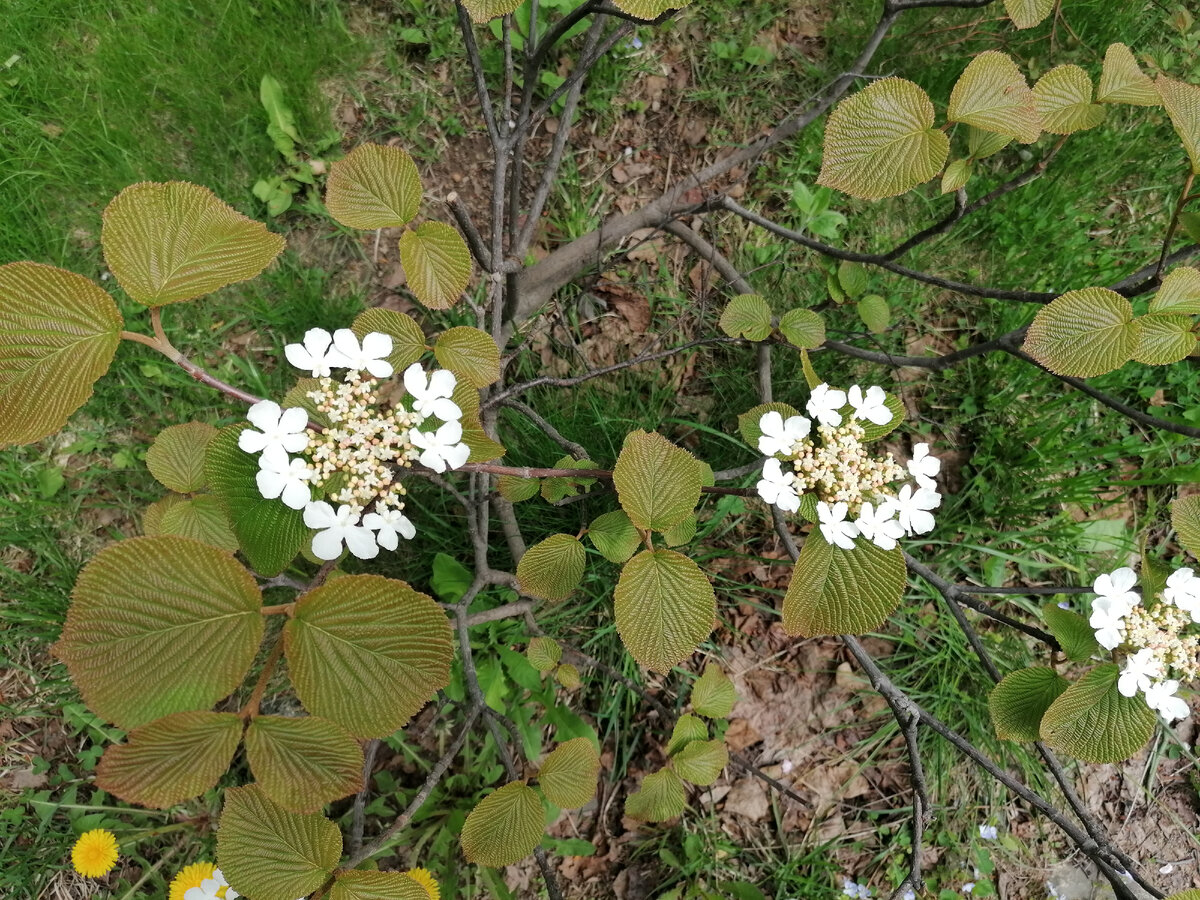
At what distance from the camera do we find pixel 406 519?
949 millimetres

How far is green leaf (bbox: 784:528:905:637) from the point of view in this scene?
42.1 inches

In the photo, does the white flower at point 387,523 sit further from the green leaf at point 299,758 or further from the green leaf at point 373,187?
the green leaf at point 373,187

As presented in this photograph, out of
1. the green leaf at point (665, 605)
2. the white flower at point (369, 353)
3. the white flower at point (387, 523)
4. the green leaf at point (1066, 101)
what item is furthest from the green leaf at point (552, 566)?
the green leaf at point (1066, 101)

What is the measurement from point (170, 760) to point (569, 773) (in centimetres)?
78

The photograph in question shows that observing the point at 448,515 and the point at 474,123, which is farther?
the point at 474,123

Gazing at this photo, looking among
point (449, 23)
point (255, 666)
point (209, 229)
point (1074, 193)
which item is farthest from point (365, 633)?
point (1074, 193)

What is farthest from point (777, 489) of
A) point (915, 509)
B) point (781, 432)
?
point (915, 509)

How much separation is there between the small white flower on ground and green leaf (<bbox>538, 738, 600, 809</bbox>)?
768mm

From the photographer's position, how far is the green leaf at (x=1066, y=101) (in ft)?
4.33

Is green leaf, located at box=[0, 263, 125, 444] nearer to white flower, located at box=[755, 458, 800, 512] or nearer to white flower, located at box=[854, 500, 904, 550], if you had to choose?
white flower, located at box=[755, 458, 800, 512]

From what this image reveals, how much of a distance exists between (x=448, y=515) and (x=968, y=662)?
1.71m

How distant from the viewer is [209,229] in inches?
38.3

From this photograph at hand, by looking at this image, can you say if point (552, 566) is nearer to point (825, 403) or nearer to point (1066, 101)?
point (825, 403)

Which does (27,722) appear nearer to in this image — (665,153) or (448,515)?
(448,515)
